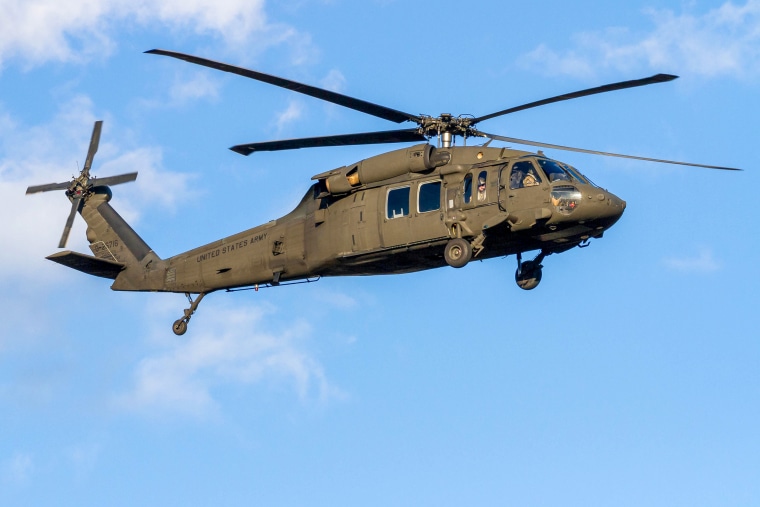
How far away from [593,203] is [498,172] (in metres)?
2.39

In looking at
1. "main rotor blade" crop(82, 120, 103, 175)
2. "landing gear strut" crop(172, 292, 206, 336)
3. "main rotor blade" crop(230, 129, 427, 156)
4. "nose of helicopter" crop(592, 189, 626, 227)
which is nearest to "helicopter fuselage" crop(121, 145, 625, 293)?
"nose of helicopter" crop(592, 189, 626, 227)

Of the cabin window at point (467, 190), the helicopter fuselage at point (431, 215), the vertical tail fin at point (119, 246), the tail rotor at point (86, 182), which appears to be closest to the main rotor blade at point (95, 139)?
the tail rotor at point (86, 182)

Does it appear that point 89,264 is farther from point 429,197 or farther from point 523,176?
point 523,176

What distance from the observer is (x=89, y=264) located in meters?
34.1

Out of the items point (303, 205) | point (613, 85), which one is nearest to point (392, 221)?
point (303, 205)

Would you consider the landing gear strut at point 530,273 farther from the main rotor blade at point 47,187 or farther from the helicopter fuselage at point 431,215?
the main rotor blade at point 47,187

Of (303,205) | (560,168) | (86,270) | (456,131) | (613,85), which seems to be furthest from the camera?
(86,270)

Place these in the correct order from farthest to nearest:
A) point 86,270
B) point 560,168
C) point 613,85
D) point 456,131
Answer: point 86,270
point 456,131
point 560,168
point 613,85

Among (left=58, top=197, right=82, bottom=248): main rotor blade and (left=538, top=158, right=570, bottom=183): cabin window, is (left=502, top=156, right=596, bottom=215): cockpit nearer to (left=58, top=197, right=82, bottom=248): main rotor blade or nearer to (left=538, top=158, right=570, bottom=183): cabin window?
(left=538, top=158, right=570, bottom=183): cabin window

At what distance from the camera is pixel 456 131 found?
96.3ft

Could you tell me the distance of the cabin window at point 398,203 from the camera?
28562 millimetres

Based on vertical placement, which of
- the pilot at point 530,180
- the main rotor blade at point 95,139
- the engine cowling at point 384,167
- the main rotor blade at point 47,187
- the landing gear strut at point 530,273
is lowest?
the landing gear strut at point 530,273

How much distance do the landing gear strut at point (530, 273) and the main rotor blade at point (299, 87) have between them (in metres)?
4.95

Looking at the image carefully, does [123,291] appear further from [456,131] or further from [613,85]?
[613,85]
